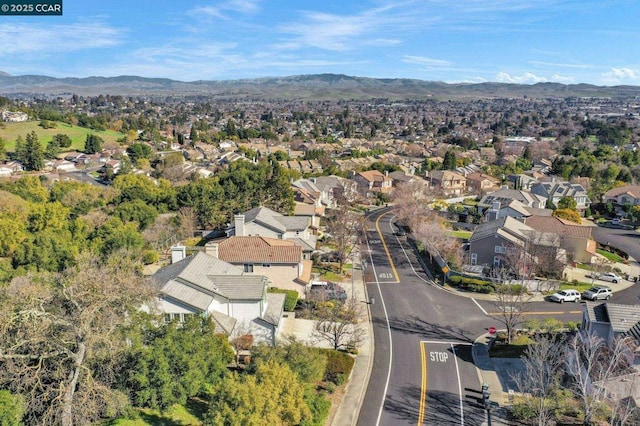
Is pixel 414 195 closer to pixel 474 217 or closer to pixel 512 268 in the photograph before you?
pixel 474 217

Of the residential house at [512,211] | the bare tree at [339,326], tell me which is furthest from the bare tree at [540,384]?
the residential house at [512,211]

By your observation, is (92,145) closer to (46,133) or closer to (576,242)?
(46,133)

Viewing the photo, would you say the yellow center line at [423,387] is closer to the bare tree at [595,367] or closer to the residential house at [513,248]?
the bare tree at [595,367]

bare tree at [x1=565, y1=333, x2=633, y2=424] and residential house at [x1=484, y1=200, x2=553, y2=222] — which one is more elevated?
residential house at [x1=484, y1=200, x2=553, y2=222]

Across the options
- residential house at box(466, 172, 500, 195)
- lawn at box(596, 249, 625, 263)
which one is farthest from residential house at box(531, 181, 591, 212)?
lawn at box(596, 249, 625, 263)

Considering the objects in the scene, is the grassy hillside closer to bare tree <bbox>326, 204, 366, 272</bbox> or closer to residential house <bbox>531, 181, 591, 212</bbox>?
bare tree <bbox>326, 204, 366, 272</bbox>

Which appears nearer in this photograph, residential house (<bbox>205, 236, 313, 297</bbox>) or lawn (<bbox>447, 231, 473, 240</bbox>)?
residential house (<bbox>205, 236, 313, 297</bbox>)

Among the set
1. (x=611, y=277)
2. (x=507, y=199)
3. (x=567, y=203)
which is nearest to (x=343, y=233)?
(x=611, y=277)
